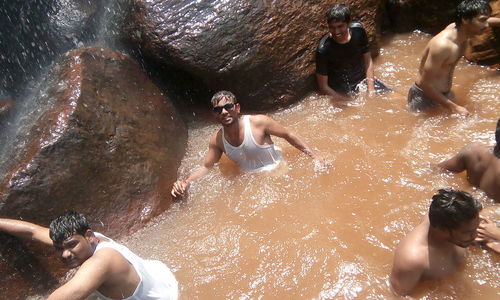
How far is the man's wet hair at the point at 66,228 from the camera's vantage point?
2.75m

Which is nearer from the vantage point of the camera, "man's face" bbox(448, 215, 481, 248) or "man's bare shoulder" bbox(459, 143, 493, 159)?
"man's face" bbox(448, 215, 481, 248)

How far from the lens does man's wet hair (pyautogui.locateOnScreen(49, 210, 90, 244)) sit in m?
2.75

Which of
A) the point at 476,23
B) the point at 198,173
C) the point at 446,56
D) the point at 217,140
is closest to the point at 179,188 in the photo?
the point at 198,173

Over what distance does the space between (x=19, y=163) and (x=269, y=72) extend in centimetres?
299

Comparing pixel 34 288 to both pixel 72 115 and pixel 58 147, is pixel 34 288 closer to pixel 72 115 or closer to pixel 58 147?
pixel 58 147

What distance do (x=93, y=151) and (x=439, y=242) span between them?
303 centimetres

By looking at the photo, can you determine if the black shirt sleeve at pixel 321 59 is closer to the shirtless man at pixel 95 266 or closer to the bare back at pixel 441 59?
the bare back at pixel 441 59

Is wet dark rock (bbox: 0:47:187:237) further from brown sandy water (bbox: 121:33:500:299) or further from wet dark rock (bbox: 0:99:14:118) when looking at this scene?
wet dark rock (bbox: 0:99:14:118)

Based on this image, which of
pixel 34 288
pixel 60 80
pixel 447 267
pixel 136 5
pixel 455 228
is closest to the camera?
pixel 455 228

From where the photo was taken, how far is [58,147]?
3.86 meters

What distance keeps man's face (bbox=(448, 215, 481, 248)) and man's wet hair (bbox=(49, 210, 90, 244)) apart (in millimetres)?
2306

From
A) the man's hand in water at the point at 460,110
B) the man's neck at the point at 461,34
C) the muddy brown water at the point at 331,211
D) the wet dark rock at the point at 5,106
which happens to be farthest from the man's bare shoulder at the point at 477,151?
the wet dark rock at the point at 5,106

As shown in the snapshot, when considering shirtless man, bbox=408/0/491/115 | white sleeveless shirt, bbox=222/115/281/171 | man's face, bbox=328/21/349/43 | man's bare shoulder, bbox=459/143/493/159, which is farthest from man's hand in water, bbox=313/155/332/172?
man's face, bbox=328/21/349/43

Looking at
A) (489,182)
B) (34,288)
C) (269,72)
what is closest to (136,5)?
(269,72)
